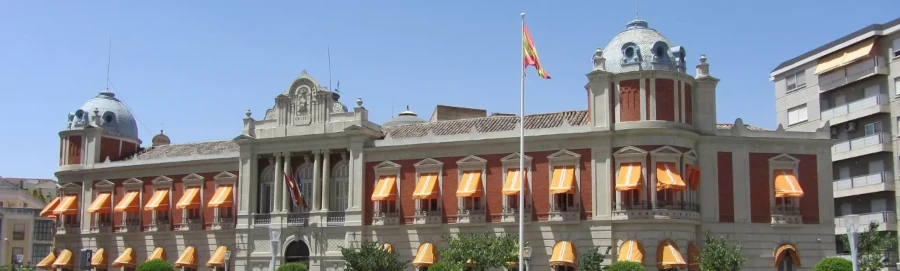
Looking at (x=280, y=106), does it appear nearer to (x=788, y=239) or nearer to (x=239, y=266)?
(x=239, y=266)

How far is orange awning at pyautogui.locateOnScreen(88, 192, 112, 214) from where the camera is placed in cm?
6781

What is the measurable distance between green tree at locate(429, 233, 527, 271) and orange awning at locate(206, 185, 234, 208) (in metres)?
16.3

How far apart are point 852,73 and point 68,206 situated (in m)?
50.2

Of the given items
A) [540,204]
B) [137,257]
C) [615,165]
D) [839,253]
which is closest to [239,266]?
[137,257]

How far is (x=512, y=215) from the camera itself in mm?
55312

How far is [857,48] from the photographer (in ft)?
219

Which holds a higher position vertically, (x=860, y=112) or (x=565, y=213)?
(x=860, y=112)

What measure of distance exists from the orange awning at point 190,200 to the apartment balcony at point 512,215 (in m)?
19.9

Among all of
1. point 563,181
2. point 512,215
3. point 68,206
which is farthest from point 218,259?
point 563,181

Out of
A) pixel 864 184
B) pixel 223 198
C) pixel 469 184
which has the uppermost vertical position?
pixel 864 184

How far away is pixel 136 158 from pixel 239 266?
13.4 meters

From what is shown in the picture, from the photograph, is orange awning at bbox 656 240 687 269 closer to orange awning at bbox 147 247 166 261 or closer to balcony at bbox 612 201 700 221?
balcony at bbox 612 201 700 221

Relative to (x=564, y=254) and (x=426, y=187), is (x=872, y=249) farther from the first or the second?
(x=426, y=187)

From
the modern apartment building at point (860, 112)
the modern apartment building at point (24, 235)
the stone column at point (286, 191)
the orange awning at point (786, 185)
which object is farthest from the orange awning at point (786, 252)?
the modern apartment building at point (24, 235)
